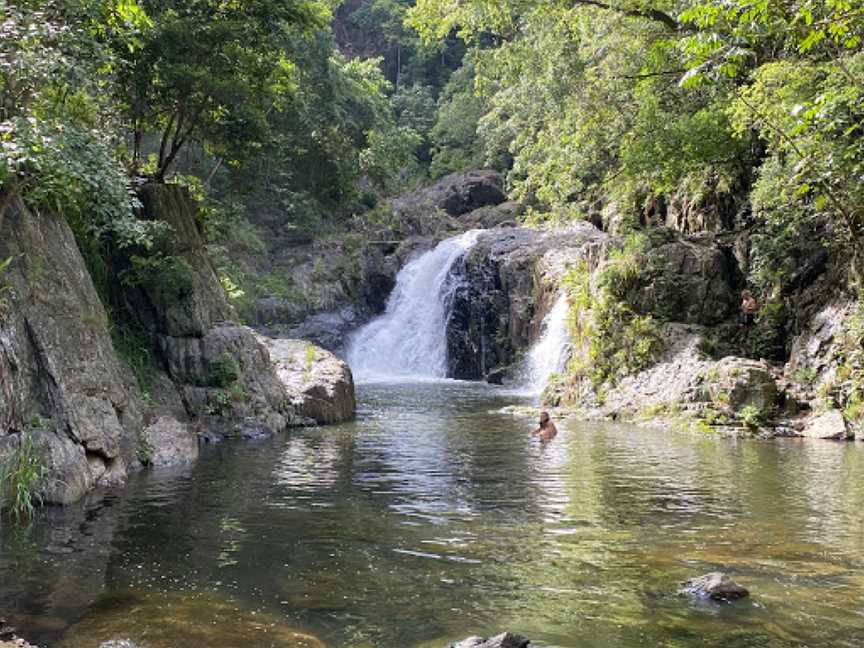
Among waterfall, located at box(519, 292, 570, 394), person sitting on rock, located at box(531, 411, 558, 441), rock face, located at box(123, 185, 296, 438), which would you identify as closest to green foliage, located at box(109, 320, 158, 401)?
rock face, located at box(123, 185, 296, 438)

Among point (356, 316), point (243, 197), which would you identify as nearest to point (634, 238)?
point (356, 316)

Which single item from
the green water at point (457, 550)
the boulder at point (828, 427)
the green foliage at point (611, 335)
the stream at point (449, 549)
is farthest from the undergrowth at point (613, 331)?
the green water at point (457, 550)

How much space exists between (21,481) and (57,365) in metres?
2.43

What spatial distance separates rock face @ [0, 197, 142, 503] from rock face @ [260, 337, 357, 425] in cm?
689

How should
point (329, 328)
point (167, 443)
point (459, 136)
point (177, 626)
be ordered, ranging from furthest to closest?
1. point (459, 136)
2. point (329, 328)
3. point (167, 443)
4. point (177, 626)

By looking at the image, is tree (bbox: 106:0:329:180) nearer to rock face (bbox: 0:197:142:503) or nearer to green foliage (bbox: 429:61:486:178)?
rock face (bbox: 0:197:142:503)

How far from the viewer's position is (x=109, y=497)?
11.1 m

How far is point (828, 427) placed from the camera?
17.6 meters

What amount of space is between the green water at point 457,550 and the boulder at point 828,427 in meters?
2.49

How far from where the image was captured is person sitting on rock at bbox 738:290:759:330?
842 inches

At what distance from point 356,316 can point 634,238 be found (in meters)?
16.4

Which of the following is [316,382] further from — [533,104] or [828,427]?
[533,104]

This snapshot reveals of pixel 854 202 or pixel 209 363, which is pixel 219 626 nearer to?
pixel 209 363

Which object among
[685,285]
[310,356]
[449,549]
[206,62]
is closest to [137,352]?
[310,356]
